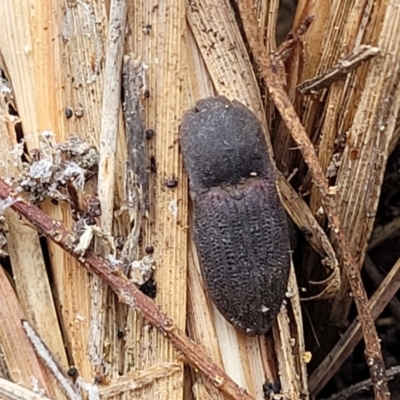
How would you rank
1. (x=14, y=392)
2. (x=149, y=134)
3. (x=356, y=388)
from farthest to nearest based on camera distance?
1. (x=356, y=388)
2. (x=149, y=134)
3. (x=14, y=392)

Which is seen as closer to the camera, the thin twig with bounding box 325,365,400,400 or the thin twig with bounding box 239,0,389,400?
the thin twig with bounding box 239,0,389,400

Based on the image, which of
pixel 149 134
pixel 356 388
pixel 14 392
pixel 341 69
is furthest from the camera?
pixel 356 388

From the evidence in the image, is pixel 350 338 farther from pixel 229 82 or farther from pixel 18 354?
pixel 18 354

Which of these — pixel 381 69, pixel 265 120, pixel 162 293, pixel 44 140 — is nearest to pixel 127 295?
pixel 162 293

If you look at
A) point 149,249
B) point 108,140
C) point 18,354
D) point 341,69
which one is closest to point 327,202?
point 341,69

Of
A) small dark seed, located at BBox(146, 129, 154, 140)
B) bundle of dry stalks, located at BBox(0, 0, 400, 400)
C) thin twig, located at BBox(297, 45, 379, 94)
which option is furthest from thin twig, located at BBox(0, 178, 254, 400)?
thin twig, located at BBox(297, 45, 379, 94)

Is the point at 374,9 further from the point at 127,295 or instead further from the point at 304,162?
the point at 127,295

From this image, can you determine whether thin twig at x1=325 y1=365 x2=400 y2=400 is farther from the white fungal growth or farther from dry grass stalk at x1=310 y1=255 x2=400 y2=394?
the white fungal growth
